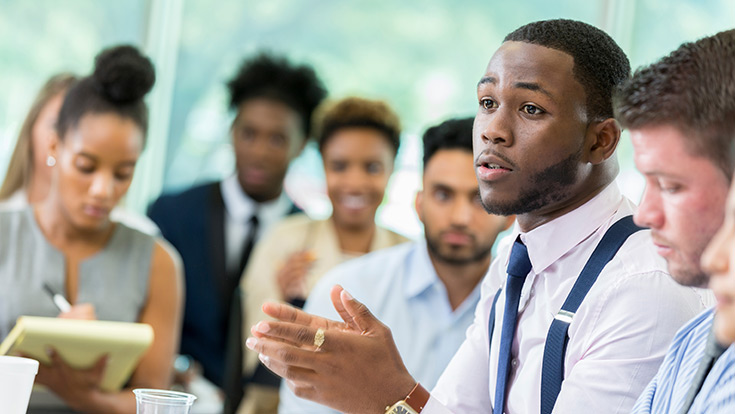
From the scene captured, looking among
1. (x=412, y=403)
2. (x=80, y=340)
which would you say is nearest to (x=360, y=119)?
(x=80, y=340)

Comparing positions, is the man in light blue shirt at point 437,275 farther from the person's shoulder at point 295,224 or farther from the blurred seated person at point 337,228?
the person's shoulder at point 295,224

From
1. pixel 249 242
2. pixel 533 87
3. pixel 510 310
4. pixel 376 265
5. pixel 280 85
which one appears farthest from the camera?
pixel 280 85

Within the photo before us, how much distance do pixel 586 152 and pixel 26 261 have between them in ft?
6.40

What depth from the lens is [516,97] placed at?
1.65 m

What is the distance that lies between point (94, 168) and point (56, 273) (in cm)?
36

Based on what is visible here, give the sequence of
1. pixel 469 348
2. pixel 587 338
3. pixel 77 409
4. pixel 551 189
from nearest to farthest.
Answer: pixel 587 338 → pixel 551 189 → pixel 469 348 → pixel 77 409

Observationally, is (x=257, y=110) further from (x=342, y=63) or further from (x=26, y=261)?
(x=26, y=261)

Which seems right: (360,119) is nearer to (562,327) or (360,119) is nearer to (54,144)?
(54,144)

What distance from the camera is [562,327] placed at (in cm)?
157

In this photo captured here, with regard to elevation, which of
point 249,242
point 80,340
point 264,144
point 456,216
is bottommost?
point 80,340

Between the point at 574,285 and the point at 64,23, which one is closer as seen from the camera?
the point at 574,285

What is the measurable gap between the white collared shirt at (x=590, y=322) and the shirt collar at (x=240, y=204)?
95.1 inches

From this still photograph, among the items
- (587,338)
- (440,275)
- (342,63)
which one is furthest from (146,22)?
(587,338)

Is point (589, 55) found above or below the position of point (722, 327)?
above
